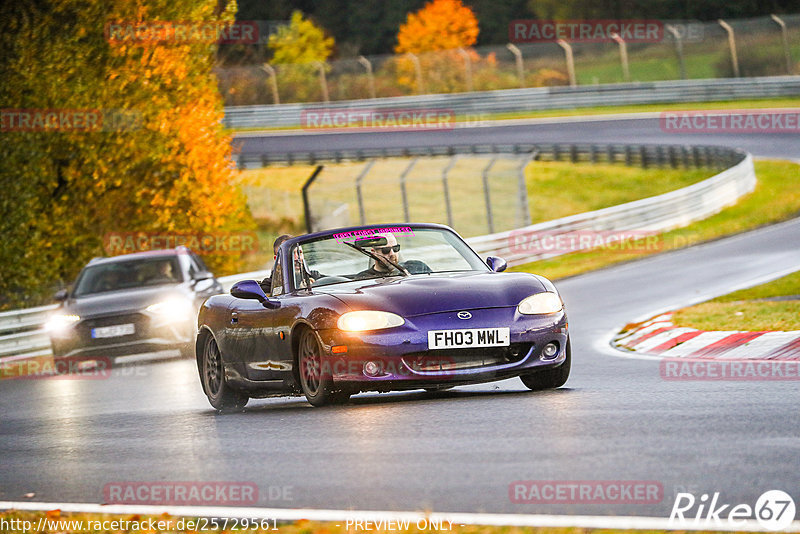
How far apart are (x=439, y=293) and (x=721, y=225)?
22.8 meters

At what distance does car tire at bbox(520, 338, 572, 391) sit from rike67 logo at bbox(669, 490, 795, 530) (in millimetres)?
4214

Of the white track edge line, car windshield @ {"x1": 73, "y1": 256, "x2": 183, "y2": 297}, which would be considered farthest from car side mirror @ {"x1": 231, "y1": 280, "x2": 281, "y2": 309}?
car windshield @ {"x1": 73, "y1": 256, "x2": 183, "y2": 297}

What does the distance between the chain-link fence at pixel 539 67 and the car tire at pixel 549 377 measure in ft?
145

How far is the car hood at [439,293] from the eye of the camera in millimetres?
9562

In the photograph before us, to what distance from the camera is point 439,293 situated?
31.8 ft

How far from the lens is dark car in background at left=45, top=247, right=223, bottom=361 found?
18.3 meters

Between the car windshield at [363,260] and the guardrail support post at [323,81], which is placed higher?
the guardrail support post at [323,81]

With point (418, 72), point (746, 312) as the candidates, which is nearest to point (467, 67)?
point (418, 72)

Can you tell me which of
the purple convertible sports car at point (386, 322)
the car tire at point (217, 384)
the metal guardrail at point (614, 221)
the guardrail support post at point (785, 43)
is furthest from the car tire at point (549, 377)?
the guardrail support post at point (785, 43)

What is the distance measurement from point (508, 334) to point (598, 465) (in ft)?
9.34

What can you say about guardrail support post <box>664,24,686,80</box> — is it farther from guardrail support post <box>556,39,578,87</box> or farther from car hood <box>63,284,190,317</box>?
car hood <box>63,284,190,317</box>

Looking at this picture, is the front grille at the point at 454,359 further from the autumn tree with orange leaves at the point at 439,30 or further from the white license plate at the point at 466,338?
the autumn tree with orange leaves at the point at 439,30

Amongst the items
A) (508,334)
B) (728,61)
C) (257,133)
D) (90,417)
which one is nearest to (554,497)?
(508,334)

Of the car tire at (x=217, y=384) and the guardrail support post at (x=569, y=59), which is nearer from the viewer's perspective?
the car tire at (x=217, y=384)
